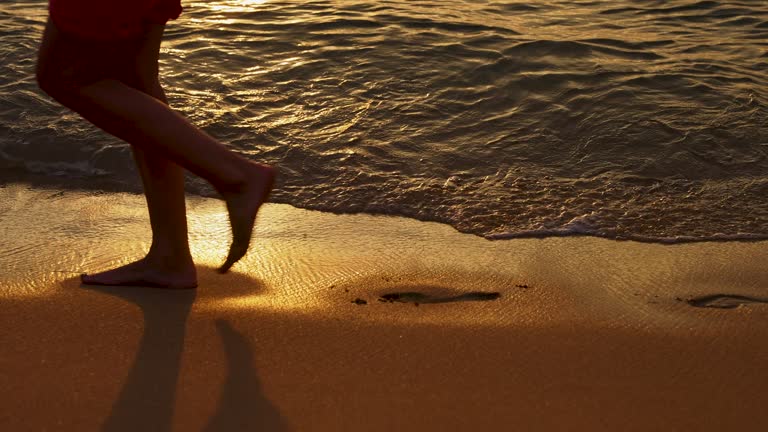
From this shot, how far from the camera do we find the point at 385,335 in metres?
2.56

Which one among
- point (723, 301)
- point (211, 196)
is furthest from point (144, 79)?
point (723, 301)

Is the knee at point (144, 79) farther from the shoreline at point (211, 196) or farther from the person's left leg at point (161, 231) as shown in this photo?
the shoreline at point (211, 196)

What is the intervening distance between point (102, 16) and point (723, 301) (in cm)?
186

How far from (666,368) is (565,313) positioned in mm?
422

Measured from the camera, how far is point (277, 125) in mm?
4941

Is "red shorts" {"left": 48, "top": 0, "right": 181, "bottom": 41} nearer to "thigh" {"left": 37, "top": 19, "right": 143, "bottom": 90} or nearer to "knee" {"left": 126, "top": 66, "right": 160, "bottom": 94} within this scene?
"thigh" {"left": 37, "top": 19, "right": 143, "bottom": 90}

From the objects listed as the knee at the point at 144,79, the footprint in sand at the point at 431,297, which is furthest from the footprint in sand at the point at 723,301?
the knee at the point at 144,79

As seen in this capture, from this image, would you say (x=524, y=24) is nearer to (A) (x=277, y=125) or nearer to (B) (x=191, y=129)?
(A) (x=277, y=125)

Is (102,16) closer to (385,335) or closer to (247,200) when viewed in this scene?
(247,200)

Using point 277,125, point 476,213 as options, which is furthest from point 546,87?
point 476,213

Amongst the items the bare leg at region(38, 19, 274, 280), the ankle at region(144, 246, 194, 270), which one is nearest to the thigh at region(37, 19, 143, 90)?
the bare leg at region(38, 19, 274, 280)

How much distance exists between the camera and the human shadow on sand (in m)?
2.10

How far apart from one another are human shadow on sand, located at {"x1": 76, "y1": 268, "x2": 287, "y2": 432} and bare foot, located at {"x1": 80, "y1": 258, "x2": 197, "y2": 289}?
0.03 m

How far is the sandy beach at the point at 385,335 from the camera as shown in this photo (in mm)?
2164
